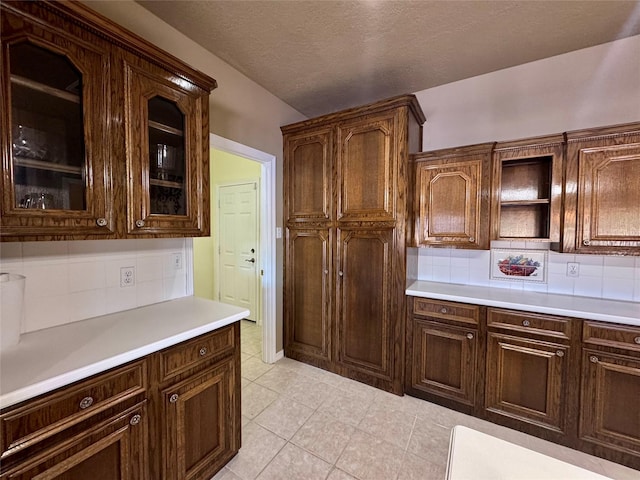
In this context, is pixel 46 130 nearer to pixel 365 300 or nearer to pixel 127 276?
pixel 127 276

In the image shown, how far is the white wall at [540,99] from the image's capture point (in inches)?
77.0

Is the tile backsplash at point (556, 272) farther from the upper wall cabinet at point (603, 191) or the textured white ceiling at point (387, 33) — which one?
the textured white ceiling at point (387, 33)

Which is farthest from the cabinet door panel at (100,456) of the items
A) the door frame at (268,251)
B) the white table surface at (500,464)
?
the door frame at (268,251)

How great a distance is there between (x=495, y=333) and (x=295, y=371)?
176 cm

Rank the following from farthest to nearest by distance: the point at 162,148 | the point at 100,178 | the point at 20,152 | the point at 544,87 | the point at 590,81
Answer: the point at 544,87 → the point at 590,81 → the point at 162,148 → the point at 100,178 → the point at 20,152

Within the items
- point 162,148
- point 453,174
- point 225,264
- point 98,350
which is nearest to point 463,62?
point 453,174

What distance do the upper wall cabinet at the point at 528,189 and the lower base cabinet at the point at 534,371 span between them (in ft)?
2.14

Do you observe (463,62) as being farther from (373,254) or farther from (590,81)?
(373,254)

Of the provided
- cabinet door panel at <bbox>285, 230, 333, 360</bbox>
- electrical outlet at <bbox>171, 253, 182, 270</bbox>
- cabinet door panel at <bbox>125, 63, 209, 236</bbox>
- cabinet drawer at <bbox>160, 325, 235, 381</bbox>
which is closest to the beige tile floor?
cabinet door panel at <bbox>285, 230, 333, 360</bbox>

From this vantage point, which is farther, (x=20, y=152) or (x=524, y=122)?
(x=524, y=122)

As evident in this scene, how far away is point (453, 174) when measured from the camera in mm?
2193

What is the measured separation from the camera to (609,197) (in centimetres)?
175

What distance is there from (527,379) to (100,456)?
7.88 ft

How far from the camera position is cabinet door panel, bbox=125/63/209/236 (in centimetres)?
129
